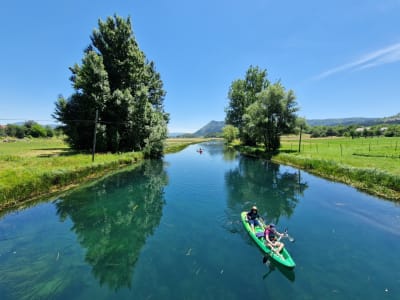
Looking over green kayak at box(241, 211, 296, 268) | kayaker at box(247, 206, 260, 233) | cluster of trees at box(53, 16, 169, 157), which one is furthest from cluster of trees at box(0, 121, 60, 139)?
green kayak at box(241, 211, 296, 268)

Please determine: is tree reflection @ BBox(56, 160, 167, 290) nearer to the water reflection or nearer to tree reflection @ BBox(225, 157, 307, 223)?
the water reflection

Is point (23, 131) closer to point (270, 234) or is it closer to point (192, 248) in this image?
point (192, 248)

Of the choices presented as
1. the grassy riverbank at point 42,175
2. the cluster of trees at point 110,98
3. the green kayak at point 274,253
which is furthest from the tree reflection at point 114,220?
the cluster of trees at point 110,98

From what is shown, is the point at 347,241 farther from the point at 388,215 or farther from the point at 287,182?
the point at 287,182

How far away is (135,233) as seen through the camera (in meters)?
11.5

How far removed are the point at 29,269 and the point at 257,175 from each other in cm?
2400

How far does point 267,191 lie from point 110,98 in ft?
94.0

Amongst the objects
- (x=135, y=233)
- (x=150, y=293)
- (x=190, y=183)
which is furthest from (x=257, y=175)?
(x=150, y=293)

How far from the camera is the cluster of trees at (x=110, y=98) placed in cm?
3181

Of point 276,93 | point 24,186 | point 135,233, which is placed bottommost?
point 135,233

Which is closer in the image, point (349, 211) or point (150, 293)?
point (150, 293)

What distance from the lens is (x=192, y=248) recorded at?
9.75 m

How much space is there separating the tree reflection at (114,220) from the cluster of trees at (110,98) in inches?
603

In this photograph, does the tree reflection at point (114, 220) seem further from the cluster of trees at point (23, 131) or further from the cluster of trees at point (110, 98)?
the cluster of trees at point (23, 131)
